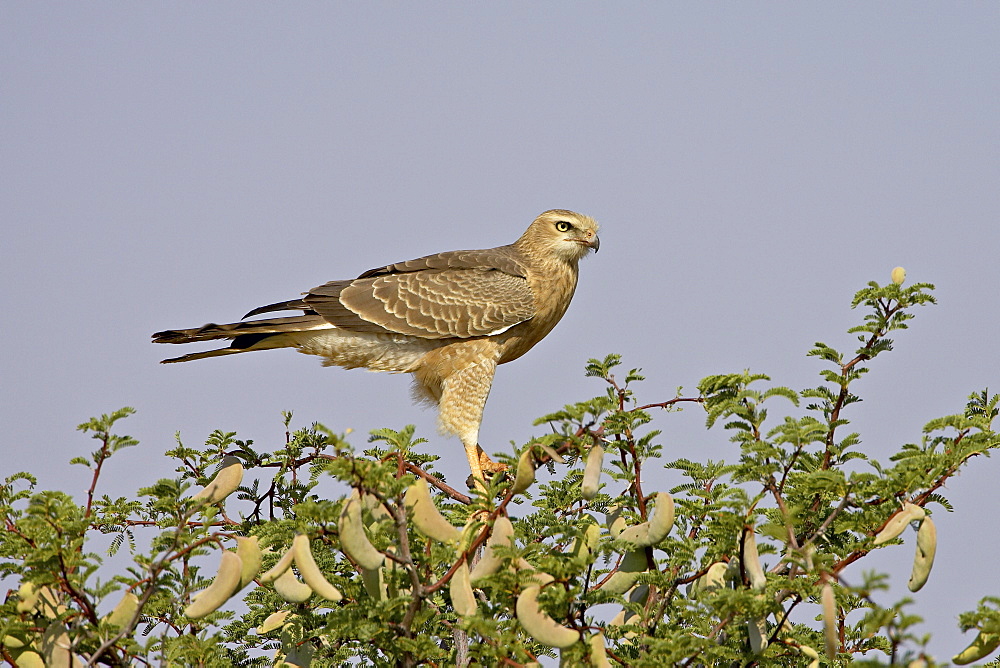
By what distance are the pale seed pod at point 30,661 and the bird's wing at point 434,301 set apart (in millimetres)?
4411

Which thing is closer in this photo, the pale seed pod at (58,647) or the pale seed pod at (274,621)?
the pale seed pod at (58,647)

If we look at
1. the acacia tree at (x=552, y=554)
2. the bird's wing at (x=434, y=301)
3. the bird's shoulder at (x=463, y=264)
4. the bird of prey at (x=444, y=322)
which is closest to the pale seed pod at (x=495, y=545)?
the acacia tree at (x=552, y=554)

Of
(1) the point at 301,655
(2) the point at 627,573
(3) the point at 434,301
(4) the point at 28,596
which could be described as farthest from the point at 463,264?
(4) the point at 28,596

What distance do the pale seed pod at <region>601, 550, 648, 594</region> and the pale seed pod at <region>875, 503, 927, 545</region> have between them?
805 millimetres

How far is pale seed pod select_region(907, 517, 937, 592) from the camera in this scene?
337 centimetres

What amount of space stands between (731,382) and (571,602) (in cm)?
122

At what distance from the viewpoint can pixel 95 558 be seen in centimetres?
356

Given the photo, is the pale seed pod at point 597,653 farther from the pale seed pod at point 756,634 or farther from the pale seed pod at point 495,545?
the pale seed pod at point 756,634

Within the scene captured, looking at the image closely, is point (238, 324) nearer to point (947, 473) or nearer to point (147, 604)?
point (147, 604)

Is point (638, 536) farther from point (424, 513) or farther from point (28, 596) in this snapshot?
point (28, 596)

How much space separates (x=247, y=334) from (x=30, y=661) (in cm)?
398

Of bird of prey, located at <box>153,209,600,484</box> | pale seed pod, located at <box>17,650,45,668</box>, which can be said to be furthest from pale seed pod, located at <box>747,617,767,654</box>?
bird of prey, located at <box>153,209,600,484</box>

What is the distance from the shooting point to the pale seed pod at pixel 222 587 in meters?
3.23

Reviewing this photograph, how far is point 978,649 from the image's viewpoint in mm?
3307
